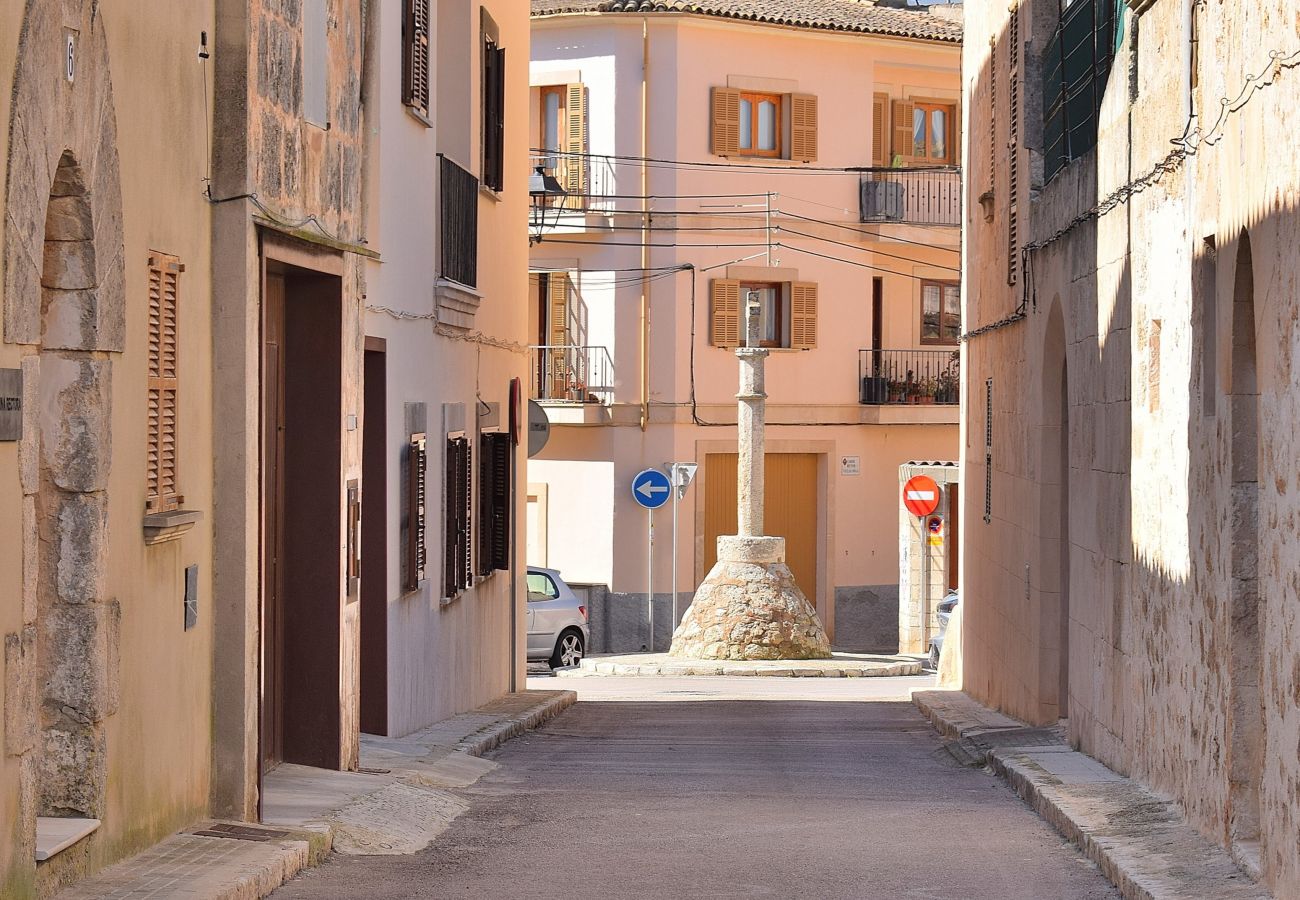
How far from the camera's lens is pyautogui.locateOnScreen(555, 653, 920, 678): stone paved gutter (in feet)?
86.0

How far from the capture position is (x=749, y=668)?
85.9 ft

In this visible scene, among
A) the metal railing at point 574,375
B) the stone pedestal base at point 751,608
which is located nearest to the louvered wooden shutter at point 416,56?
the stone pedestal base at point 751,608

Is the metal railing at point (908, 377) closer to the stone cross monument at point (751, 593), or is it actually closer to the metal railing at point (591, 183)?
the metal railing at point (591, 183)

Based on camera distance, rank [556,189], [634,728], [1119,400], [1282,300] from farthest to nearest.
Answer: [556,189] → [634,728] → [1119,400] → [1282,300]

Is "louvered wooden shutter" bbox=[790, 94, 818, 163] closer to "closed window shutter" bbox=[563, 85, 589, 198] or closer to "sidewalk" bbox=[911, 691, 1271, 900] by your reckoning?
"closed window shutter" bbox=[563, 85, 589, 198]

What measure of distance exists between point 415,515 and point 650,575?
20288mm

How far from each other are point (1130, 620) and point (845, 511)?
24620 mm

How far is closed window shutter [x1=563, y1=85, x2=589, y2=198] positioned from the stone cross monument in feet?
23.5

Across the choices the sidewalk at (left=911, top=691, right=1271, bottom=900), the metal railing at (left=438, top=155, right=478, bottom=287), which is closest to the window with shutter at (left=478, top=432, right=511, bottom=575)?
the metal railing at (left=438, top=155, right=478, bottom=287)

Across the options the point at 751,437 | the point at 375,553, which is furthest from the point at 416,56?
the point at 751,437

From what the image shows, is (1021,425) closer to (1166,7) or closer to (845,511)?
(1166,7)

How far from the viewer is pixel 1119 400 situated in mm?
11008

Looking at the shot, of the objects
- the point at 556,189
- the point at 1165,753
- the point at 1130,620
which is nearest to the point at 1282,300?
the point at 1165,753

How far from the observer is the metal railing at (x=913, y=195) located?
115 feet
